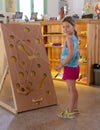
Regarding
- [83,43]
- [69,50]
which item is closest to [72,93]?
[69,50]

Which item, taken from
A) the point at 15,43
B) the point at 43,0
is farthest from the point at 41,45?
the point at 43,0

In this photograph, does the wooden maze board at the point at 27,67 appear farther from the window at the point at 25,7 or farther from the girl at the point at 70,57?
the window at the point at 25,7

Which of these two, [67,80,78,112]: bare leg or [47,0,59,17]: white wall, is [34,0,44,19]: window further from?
[67,80,78,112]: bare leg

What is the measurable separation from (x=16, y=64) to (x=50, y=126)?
102 cm

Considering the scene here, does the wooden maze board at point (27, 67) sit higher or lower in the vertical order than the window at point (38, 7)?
lower

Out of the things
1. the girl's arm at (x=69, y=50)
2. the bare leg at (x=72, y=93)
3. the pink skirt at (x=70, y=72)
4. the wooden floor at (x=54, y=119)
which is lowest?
the wooden floor at (x=54, y=119)

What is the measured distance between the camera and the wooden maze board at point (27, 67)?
3.56 metres

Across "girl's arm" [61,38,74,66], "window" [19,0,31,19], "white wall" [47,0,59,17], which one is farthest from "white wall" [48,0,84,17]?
"girl's arm" [61,38,74,66]

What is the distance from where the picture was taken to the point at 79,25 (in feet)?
18.5

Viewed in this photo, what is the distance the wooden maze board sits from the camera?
3559 millimetres

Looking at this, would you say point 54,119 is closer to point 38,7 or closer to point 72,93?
point 72,93

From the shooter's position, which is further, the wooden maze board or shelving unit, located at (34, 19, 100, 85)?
shelving unit, located at (34, 19, 100, 85)

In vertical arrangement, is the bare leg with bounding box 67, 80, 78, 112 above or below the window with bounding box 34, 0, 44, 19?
below

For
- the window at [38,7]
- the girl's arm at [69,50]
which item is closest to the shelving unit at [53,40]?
the window at [38,7]
